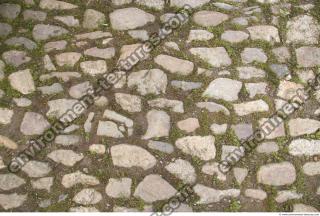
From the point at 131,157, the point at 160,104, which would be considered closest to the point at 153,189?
the point at 131,157

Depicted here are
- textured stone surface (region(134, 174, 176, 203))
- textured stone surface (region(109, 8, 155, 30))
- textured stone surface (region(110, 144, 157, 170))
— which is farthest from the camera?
textured stone surface (region(109, 8, 155, 30))

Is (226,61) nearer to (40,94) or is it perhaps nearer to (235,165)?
(235,165)

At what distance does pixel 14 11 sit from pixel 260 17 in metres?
2.48

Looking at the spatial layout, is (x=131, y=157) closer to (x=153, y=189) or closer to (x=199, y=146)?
(x=153, y=189)

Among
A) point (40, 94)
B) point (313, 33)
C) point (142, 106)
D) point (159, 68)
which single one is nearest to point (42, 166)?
point (40, 94)

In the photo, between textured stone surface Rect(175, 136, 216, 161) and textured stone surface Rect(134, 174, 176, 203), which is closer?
textured stone surface Rect(134, 174, 176, 203)

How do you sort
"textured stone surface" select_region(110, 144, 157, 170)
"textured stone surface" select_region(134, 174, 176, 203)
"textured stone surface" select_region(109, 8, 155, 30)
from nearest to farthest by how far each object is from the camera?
"textured stone surface" select_region(134, 174, 176, 203) < "textured stone surface" select_region(110, 144, 157, 170) < "textured stone surface" select_region(109, 8, 155, 30)

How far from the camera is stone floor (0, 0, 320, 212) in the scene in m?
3.49

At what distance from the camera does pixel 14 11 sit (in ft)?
14.5

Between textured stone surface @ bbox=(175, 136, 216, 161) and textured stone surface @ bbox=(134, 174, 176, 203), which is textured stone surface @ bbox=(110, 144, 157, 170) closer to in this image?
textured stone surface @ bbox=(134, 174, 176, 203)

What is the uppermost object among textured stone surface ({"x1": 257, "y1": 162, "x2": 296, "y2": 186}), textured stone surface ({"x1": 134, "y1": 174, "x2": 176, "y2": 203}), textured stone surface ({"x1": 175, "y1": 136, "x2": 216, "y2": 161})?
textured stone surface ({"x1": 175, "y1": 136, "x2": 216, "y2": 161})

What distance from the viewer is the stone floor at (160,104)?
3.49 m

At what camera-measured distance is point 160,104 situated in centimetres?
388

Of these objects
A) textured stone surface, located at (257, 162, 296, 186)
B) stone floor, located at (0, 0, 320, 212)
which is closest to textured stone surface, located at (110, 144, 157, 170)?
stone floor, located at (0, 0, 320, 212)
